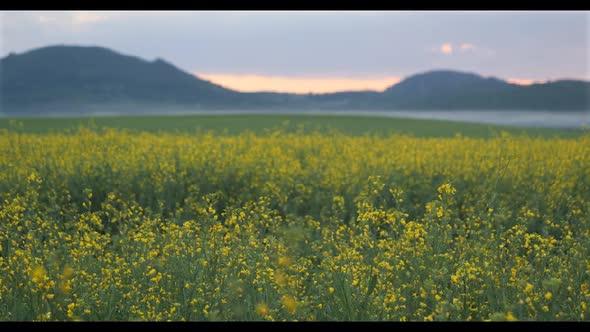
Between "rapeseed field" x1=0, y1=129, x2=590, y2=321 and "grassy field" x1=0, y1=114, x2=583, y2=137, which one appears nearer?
"rapeseed field" x1=0, y1=129, x2=590, y2=321

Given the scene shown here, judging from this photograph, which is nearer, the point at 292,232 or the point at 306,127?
the point at 292,232

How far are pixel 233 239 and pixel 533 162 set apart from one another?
677cm

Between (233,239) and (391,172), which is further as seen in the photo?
(391,172)

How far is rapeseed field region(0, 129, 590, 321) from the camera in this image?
383cm

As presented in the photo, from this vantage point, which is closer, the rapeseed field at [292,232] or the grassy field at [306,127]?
the rapeseed field at [292,232]

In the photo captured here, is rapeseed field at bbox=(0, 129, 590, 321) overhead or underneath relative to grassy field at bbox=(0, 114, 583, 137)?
underneath

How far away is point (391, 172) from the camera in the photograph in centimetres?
846

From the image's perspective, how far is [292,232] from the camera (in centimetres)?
335

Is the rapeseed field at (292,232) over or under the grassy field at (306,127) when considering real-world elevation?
under

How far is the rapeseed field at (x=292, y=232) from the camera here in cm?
383

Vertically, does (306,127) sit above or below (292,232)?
above

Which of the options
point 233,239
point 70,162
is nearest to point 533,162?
point 233,239
